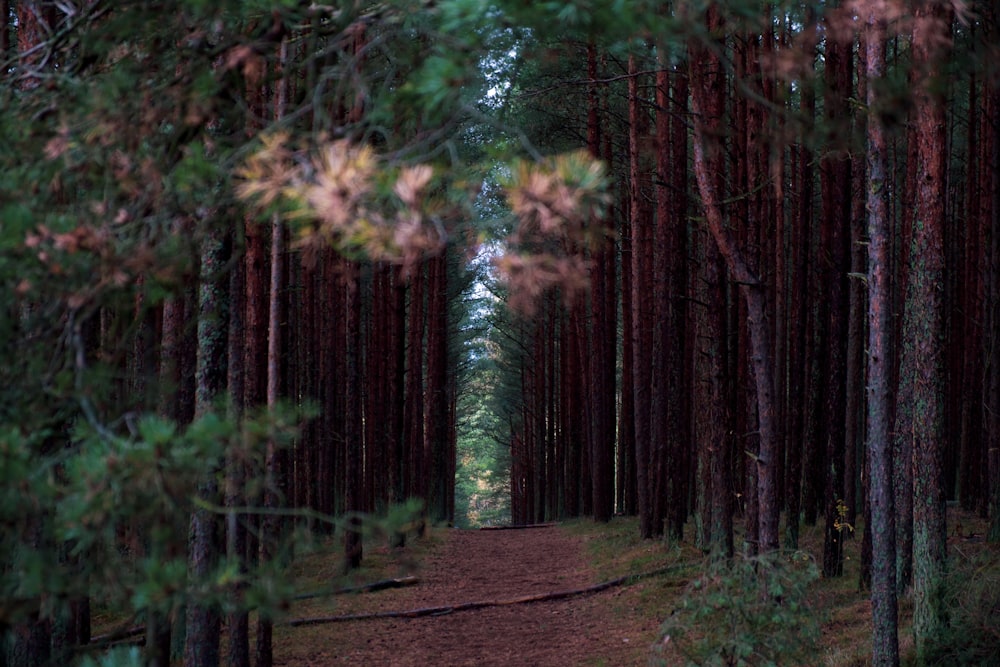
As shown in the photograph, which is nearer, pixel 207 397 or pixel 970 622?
pixel 207 397

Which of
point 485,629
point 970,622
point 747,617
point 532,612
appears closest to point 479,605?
point 532,612

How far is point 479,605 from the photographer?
1251cm

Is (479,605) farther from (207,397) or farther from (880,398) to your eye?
(880,398)

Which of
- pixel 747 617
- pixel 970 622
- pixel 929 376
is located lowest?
pixel 970 622

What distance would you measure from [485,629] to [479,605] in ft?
3.97

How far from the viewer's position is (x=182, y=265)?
310 centimetres

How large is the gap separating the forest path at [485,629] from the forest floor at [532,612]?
0.05 ft

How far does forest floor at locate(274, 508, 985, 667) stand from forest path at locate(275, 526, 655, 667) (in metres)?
0.02

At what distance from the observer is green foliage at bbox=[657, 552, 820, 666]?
20.4 feet

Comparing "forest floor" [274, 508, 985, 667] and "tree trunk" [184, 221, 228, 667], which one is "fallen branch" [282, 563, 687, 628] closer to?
"forest floor" [274, 508, 985, 667]

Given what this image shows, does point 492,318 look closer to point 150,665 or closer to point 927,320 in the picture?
point 927,320

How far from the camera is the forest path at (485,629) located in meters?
9.79

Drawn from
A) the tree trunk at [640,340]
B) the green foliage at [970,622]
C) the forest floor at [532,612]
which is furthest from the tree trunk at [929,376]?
the tree trunk at [640,340]

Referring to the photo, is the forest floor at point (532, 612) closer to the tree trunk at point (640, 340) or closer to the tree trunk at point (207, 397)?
the tree trunk at point (640, 340)
